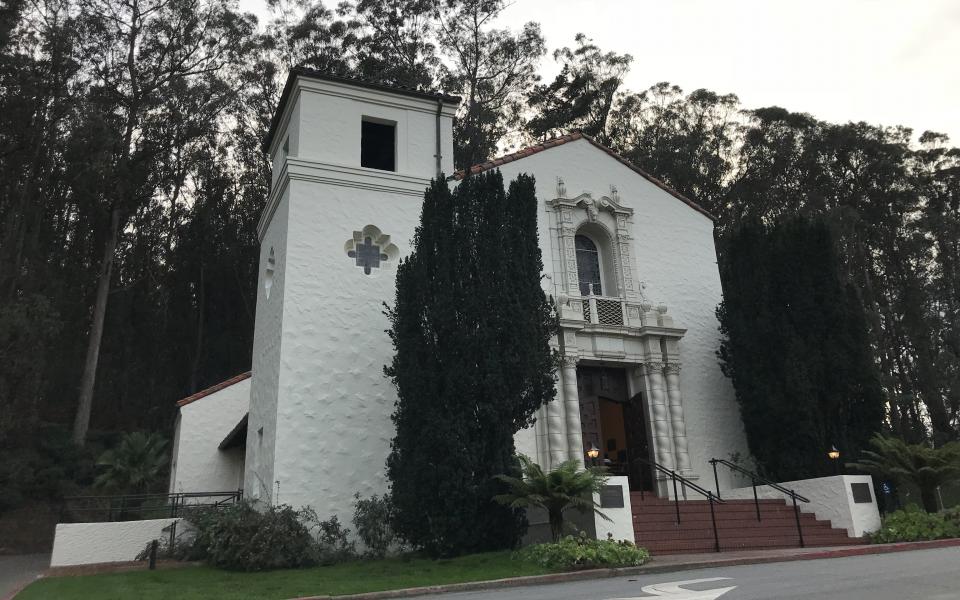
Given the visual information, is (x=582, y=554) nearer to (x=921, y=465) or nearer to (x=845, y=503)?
(x=845, y=503)

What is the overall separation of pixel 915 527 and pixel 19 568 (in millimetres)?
18471

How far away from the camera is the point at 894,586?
661 cm

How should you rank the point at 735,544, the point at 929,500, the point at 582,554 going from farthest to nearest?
the point at 929,500 → the point at 735,544 → the point at 582,554

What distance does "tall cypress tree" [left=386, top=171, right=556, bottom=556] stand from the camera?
11.0 meters

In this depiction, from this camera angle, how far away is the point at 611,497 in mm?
10828

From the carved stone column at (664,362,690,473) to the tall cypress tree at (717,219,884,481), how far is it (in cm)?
136

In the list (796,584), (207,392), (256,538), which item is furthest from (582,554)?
(207,392)

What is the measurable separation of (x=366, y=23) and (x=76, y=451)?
21501 millimetres

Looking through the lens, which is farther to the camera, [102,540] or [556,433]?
[556,433]

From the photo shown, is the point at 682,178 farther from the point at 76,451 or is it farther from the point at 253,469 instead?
the point at 76,451

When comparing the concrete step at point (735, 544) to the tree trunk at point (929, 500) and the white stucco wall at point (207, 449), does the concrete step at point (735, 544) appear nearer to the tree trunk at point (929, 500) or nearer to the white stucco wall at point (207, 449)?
the tree trunk at point (929, 500)

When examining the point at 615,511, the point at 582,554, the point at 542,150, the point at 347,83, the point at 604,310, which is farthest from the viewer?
the point at 542,150

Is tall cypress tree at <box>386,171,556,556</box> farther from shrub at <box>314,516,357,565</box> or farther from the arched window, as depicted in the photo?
the arched window

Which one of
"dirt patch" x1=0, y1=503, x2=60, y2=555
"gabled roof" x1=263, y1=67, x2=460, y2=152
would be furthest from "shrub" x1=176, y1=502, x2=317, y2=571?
"dirt patch" x1=0, y1=503, x2=60, y2=555
